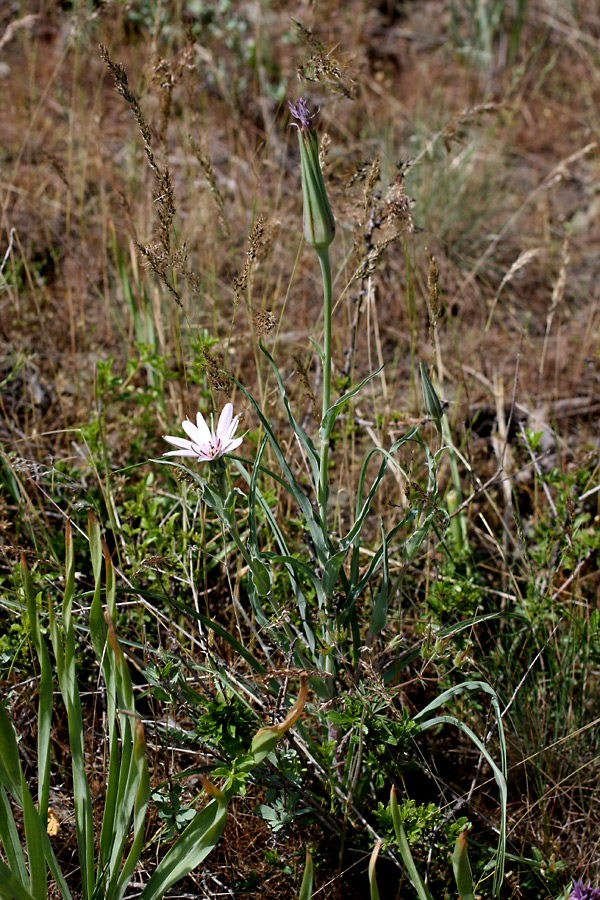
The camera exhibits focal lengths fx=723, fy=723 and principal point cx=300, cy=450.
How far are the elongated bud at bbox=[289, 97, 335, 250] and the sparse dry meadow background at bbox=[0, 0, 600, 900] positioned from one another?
26 centimetres

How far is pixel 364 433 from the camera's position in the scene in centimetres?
238

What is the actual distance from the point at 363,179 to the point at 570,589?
1.18m

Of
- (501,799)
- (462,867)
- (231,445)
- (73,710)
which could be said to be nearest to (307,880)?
(462,867)

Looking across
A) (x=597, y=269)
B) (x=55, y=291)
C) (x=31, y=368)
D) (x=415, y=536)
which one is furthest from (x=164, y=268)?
(x=597, y=269)

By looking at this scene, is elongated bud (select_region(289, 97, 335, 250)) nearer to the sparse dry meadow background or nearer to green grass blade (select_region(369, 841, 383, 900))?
the sparse dry meadow background

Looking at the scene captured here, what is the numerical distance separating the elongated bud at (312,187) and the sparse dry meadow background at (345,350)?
260 mm

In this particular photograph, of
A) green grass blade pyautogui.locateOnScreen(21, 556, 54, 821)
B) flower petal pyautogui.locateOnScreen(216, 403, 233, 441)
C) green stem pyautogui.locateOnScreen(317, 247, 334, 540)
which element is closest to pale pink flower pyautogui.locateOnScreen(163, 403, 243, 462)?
flower petal pyautogui.locateOnScreen(216, 403, 233, 441)

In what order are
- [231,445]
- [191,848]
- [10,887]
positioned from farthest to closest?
1. [231,445]
2. [191,848]
3. [10,887]

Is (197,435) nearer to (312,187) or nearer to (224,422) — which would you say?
(224,422)

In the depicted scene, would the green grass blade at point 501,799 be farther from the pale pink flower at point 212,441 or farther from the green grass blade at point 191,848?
the pale pink flower at point 212,441

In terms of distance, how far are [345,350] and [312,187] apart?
0.97 m

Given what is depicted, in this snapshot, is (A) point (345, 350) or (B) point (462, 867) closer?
(B) point (462, 867)

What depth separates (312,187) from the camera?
1109 mm

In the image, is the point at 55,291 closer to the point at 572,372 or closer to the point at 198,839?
the point at 572,372
